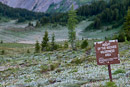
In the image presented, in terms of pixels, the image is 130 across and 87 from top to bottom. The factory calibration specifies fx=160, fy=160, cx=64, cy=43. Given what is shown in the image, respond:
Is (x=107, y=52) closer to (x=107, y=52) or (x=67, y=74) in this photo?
(x=107, y=52)

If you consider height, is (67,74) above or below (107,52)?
below

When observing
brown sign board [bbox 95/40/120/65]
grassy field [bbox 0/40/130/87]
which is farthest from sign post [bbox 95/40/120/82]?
grassy field [bbox 0/40/130/87]

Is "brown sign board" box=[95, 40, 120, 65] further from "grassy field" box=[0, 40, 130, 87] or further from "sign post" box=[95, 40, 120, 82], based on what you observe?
"grassy field" box=[0, 40, 130, 87]

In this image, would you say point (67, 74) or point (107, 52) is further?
point (67, 74)

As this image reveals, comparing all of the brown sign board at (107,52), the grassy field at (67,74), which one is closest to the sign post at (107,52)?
the brown sign board at (107,52)

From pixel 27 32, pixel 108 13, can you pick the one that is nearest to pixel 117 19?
pixel 108 13

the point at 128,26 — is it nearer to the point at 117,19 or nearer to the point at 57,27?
the point at 117,19

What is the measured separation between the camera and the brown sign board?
9484 millimetres

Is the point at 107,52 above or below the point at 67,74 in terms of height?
above

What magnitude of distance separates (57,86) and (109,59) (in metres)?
4.21

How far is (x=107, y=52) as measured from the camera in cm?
953

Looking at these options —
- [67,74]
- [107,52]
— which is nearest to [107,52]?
[107,52]

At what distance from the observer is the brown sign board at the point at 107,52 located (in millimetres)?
9484

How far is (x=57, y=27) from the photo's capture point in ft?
618
